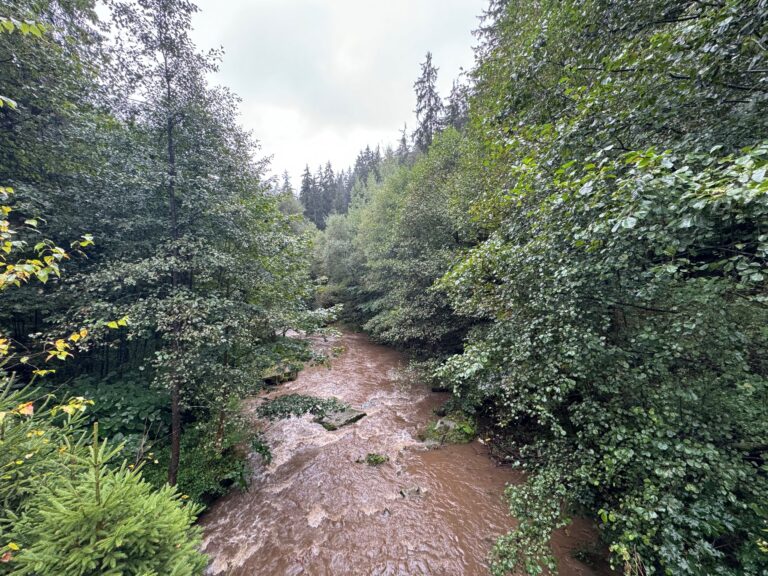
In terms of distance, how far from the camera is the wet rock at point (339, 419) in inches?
328

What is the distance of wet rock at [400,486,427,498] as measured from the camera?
19.2 ft

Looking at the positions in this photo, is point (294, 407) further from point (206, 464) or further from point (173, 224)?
point (173, 224)

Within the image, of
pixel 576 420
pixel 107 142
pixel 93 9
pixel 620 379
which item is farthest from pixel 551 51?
pixel 93 9

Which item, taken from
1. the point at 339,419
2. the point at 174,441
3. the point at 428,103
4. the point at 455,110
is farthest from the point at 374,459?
the point at 428,103

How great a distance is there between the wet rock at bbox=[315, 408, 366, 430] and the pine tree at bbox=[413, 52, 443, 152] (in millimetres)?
18892

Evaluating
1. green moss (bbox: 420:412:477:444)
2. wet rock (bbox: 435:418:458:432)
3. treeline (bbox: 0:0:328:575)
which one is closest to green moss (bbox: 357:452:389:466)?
green moss (bbox: 420:412:477:444)

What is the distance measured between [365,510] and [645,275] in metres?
6.05

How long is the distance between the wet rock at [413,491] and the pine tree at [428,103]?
2068cm

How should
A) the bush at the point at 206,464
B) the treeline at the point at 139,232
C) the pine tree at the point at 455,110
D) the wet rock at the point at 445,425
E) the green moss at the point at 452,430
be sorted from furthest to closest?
the pine tree at the point at 455,110 < the wet rock at the point at 445,425 < the green moss at the point at 452,430 < the bush at the point at 206,464 < the treeline at the point at 139,232

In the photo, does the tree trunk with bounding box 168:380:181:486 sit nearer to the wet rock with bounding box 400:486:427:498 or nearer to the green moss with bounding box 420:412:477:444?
the wet rock with bounding box 400:486:427:498

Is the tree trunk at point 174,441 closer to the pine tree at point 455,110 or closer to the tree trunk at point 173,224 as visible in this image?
the tree trunk at point 173,224

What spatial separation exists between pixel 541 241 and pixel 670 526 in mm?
2955

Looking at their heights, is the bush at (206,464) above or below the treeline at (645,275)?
A: below

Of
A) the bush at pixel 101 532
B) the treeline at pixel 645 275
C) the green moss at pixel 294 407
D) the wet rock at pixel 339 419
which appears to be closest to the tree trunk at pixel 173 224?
the green moss at pixel 294 407
